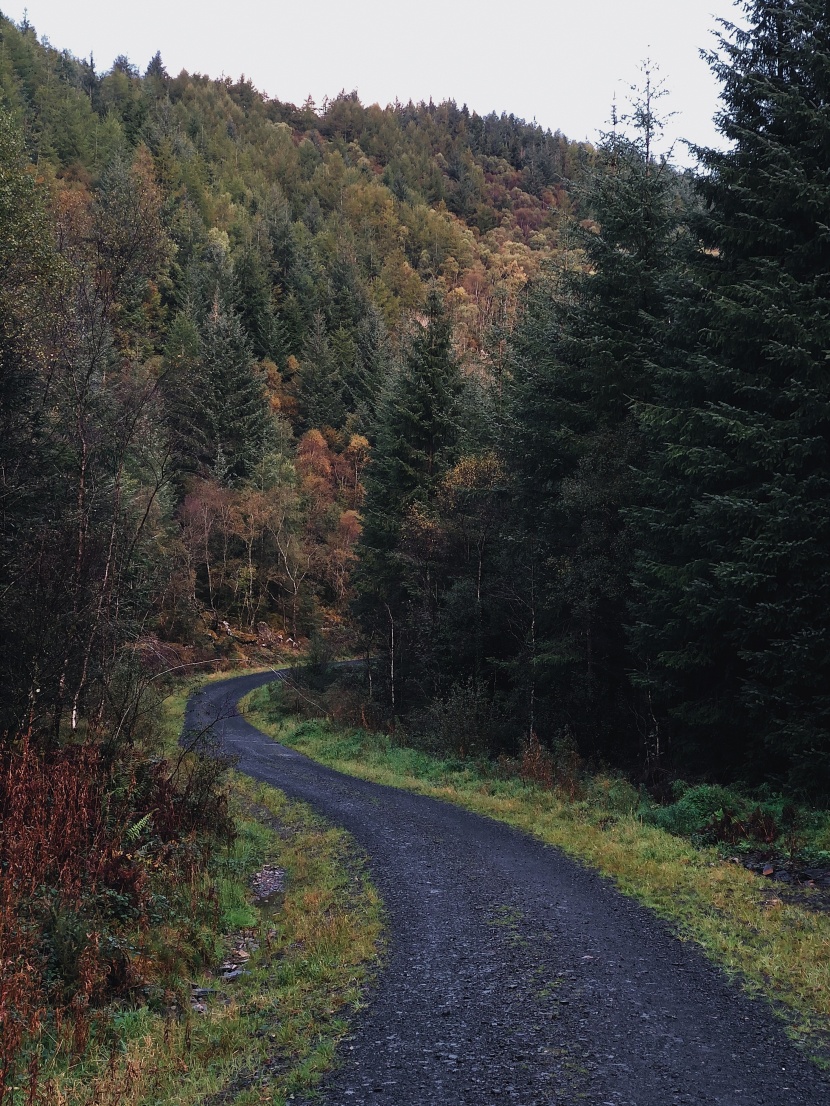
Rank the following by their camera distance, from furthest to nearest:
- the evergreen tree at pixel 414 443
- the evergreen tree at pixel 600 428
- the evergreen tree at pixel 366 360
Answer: the evergreen tree at pixel 366 360
the evergreen tree at pixel 414 443
the evergreen tree at pixel 600 428

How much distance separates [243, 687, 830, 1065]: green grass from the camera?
→ 5.54 meters

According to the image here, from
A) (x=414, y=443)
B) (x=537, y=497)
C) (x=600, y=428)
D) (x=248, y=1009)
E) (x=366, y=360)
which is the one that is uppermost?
(x=366, y=360)

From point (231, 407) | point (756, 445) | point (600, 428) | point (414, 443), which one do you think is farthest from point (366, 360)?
point (756, 445)

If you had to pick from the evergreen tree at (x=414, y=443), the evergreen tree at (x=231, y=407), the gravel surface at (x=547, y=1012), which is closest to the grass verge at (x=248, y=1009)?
the gravel surface at (x=547, y=1012)

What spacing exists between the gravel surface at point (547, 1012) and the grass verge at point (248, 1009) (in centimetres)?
29

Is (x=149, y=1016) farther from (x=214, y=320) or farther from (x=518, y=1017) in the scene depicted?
(x=214, y=320)

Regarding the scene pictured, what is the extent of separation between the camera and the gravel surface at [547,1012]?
4.18m

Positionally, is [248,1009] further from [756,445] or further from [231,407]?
[231,407]

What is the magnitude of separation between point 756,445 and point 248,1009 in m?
9.60

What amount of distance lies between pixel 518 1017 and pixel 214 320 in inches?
2291

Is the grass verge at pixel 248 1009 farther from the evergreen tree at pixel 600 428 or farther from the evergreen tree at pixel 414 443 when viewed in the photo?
the evergreen tree at pixel 414 443

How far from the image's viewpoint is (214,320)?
56625 millimetres

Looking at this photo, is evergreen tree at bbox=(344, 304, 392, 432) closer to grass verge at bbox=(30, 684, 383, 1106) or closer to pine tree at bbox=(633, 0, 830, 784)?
pine tree at bbox=(633, 0, 830, 784)

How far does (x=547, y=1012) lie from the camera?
5133mm
